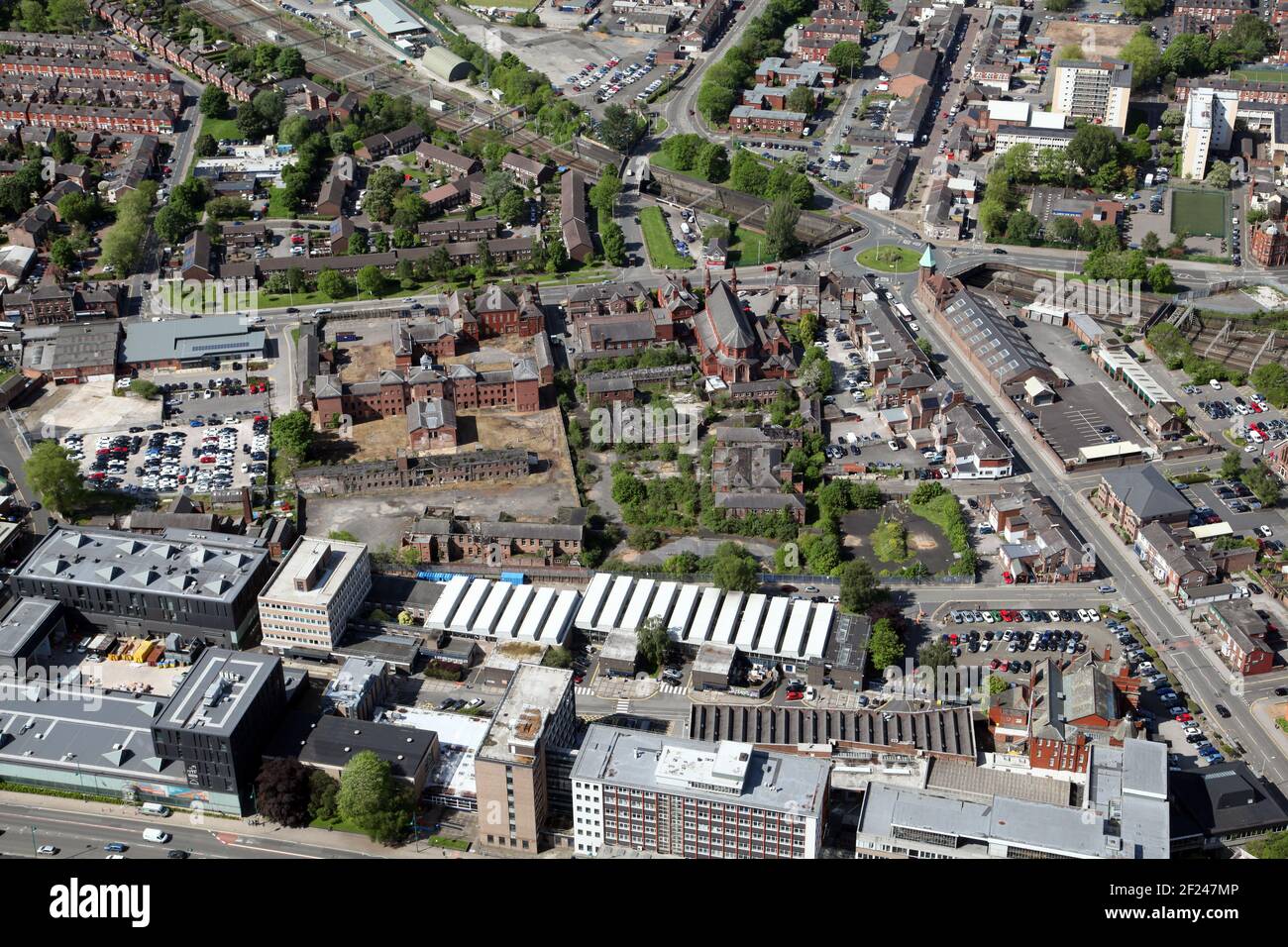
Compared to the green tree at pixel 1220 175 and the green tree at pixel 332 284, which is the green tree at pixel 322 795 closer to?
the green tree at pixel 332 284

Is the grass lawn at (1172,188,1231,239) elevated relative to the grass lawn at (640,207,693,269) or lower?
elevated

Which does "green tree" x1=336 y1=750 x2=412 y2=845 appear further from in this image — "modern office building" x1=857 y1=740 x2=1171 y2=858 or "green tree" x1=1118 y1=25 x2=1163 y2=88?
"green tree" x1=1118 y1=25 x2=1163 y2=88

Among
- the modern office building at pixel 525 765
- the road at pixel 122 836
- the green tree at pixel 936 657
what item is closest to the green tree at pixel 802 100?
the green tree at pixel 936 657

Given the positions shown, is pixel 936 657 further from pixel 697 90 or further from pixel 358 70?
pixel 358 70

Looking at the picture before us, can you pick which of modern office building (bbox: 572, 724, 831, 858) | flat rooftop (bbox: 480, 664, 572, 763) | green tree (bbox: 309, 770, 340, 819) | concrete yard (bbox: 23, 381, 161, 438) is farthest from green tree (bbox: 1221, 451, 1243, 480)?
concrete yard (bbox: 23, 381, 161, 438)

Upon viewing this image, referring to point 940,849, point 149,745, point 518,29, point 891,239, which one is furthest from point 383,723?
point 518,29

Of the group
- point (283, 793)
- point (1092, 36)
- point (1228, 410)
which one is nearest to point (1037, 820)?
point (283, 793)
